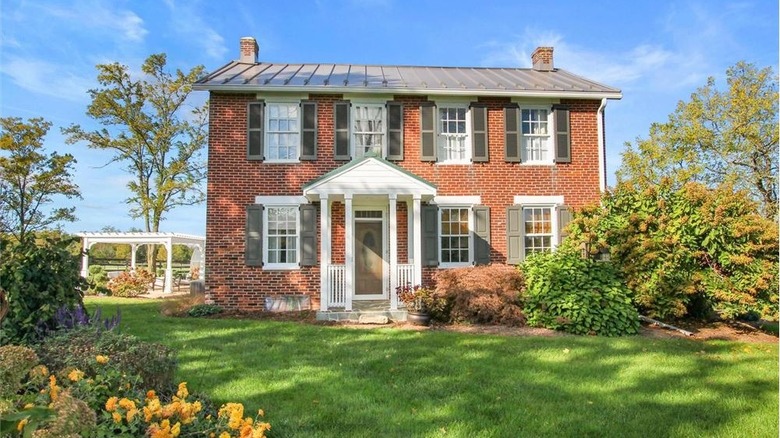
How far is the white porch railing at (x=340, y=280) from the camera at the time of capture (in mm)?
11180

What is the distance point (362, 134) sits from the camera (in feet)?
40.8

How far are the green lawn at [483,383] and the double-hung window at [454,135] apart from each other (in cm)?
553

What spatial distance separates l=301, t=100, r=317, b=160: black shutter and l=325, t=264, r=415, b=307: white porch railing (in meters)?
2.92

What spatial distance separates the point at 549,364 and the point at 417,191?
5.34m

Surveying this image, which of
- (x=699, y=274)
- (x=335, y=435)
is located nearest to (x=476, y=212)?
(x=699, y=274)

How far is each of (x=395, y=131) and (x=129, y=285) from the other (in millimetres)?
11786

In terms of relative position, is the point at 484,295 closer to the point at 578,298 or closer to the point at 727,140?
the point at 578,298

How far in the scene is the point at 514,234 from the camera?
12.3 m

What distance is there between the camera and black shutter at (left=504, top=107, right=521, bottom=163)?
12547 millimetres

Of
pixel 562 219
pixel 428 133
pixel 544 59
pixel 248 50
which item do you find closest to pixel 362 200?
pixel 428 133

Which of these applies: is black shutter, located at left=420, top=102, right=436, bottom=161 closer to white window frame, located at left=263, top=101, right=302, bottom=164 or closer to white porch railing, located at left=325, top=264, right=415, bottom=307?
white porch railing, located at left=325, top=264, right=415, bottom=307

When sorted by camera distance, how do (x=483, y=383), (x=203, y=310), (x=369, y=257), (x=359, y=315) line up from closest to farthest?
(x=483, y=383) < (x=359, y=315) < (x=203, y=310) < (x=369, y=257)

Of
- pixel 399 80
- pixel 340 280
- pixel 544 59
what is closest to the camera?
pixel 340 280

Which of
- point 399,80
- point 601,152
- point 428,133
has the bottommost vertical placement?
point 601,152
